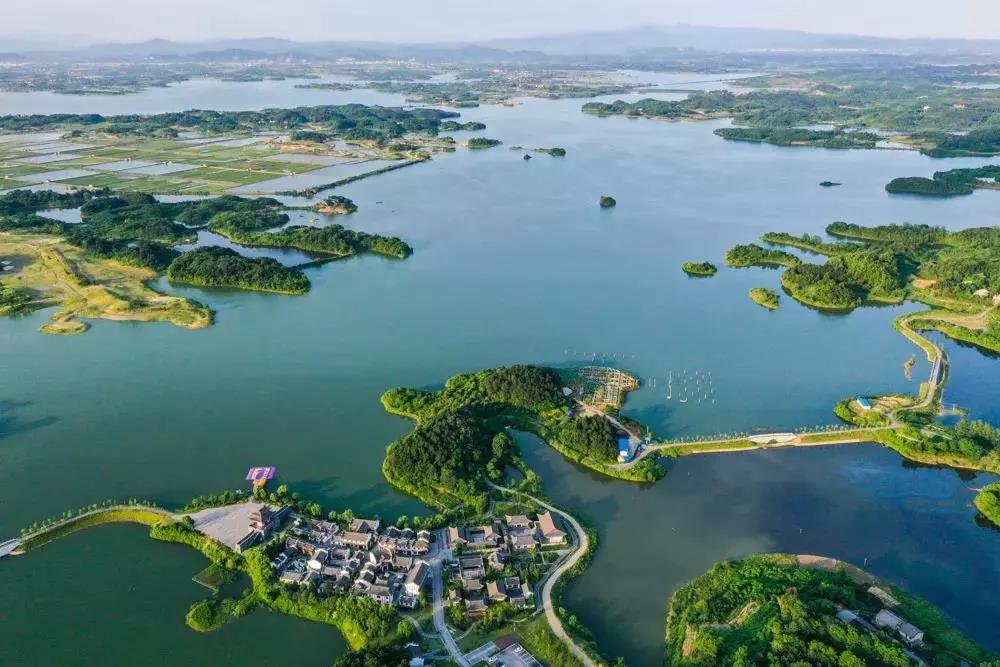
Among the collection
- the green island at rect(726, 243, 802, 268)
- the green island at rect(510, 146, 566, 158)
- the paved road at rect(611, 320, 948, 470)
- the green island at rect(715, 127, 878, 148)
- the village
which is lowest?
the village

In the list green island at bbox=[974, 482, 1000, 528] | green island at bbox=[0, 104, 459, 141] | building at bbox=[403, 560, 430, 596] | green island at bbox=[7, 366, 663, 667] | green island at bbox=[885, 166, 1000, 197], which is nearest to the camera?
green island at bbox=[7, 366, 663, 667]

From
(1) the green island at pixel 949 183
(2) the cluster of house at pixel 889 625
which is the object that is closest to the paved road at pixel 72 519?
(2) the cluster of house at pixel 889 625

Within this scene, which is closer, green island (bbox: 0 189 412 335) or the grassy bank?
the grassy bank

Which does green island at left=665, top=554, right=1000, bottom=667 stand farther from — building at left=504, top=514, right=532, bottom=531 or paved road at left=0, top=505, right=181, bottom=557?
paved road at left=0, top=505, right=181, bottom=557

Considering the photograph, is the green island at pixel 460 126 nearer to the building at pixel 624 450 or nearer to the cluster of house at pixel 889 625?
the building at pixel 624 450

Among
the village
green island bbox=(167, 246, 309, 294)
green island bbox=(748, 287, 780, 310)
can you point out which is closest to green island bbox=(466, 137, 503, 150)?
green island bbox=(167, 246, 309, 294)

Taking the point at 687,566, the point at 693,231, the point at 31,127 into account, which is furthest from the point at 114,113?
the point at 687,566
